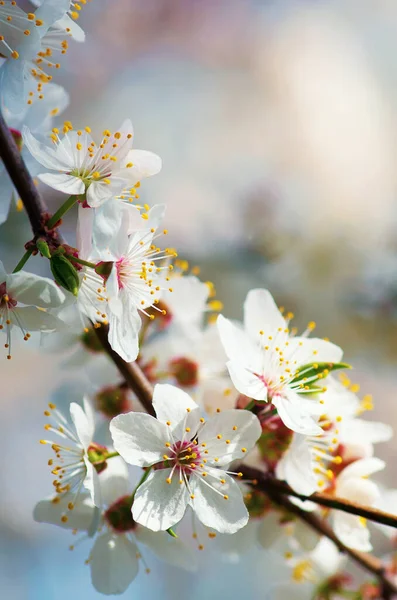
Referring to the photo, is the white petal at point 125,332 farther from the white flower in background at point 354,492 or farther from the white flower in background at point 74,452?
the white flower in background at point 354,492

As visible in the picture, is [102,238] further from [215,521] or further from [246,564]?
[246,564]

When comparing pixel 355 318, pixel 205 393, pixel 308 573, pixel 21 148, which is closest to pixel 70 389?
pixel 205 393

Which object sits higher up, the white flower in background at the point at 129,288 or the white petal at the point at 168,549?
the white flower in background at the point at 129,288

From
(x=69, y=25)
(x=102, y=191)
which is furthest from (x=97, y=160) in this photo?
(x=69, y=25)

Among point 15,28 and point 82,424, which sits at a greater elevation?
point 15,28

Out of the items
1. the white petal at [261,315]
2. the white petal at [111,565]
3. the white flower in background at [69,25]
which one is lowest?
the white petal at [111,565]

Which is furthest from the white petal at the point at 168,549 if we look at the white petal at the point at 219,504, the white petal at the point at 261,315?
the white petal at the point at 261,315

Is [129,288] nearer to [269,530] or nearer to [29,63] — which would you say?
[29,63]
